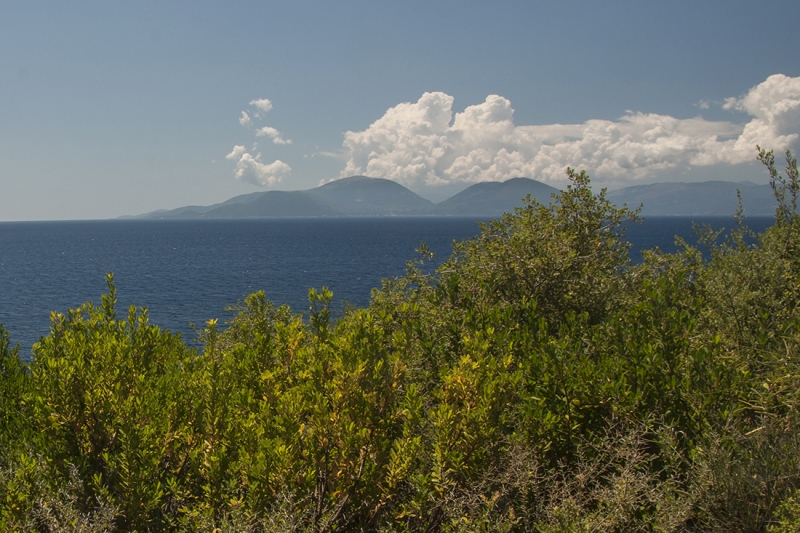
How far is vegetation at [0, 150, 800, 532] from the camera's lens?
5.82 meters

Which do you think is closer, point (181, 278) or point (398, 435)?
point (398, 435)

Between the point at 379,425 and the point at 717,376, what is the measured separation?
14.1 ft

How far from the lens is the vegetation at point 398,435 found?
19.1 feet

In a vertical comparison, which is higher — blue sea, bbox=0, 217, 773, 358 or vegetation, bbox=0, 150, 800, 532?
vegetation, bbox=0, 150, 800, 532

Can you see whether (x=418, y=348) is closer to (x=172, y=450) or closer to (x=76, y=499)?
(x=172, y=450)

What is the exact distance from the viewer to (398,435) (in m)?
7.98

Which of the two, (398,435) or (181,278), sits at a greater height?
(398,435)

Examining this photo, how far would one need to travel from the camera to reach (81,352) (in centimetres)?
627

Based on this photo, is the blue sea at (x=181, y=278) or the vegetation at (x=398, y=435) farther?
the blue sea at (x=181, y=278)

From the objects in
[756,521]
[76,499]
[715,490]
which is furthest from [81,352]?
[756,521]

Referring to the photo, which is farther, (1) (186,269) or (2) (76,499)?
(1) (186,269)

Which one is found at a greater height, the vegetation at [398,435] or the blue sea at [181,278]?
the vegetation at [398,435]

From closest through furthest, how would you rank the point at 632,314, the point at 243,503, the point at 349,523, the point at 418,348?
the point at 243,503
the point at 349,523
the point at 632,314
the point at 418,348

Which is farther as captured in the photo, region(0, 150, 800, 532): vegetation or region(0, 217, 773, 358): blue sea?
region(0, 217, 773, 358): blue sea
